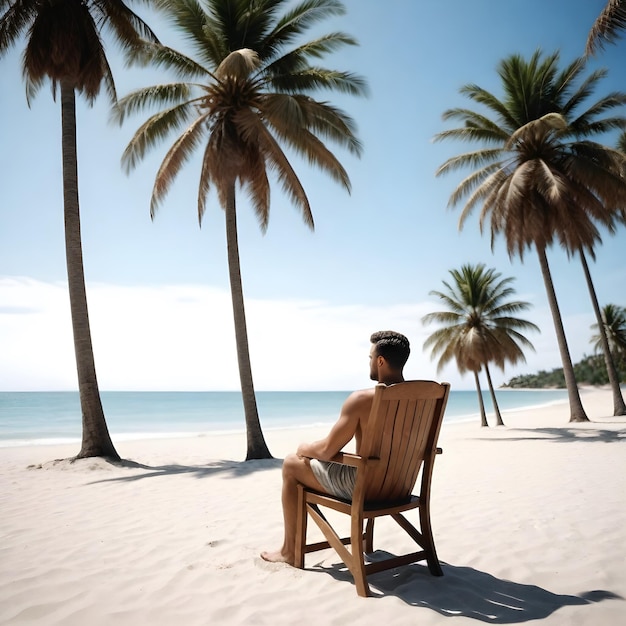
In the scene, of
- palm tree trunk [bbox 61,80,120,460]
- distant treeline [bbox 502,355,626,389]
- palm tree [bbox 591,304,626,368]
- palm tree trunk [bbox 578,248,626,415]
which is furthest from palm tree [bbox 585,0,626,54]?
distant treeline [bbox 502,355,626,389]

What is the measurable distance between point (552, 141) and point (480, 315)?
8118 mm

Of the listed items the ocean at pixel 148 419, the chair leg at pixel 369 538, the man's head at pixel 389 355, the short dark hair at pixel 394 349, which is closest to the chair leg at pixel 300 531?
the chair leg at pixel 369 538

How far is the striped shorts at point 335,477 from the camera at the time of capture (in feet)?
8.79

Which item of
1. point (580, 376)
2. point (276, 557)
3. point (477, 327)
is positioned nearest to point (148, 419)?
point (477, 327)

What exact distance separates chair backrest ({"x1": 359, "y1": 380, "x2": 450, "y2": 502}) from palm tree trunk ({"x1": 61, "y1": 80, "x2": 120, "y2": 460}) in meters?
7.85

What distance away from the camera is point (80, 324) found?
942 centimetres

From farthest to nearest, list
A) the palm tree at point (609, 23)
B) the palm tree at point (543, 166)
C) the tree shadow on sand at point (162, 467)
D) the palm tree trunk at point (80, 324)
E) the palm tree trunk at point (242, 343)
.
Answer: the palm tree at point (543, 166), the palm tree trunk at point (242, 343), the palm tree trunk at point (80, 324), the tree shadow on sand at point (162, 467), the palm tree at point (609, 23)

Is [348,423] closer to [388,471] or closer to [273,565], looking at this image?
[388,471]

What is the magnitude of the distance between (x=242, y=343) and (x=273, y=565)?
8.01m

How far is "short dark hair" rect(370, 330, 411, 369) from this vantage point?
2795 mm

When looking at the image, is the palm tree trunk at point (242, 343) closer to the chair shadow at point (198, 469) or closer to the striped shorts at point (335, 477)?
the chair shadow at point (198, 469)

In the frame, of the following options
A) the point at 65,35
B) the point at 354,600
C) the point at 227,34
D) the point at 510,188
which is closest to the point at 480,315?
the point at 510,188

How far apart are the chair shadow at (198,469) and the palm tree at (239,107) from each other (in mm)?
1811

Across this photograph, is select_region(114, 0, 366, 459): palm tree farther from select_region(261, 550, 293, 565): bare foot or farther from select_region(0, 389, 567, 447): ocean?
select_region(0, 389, 567, 447): ocean
